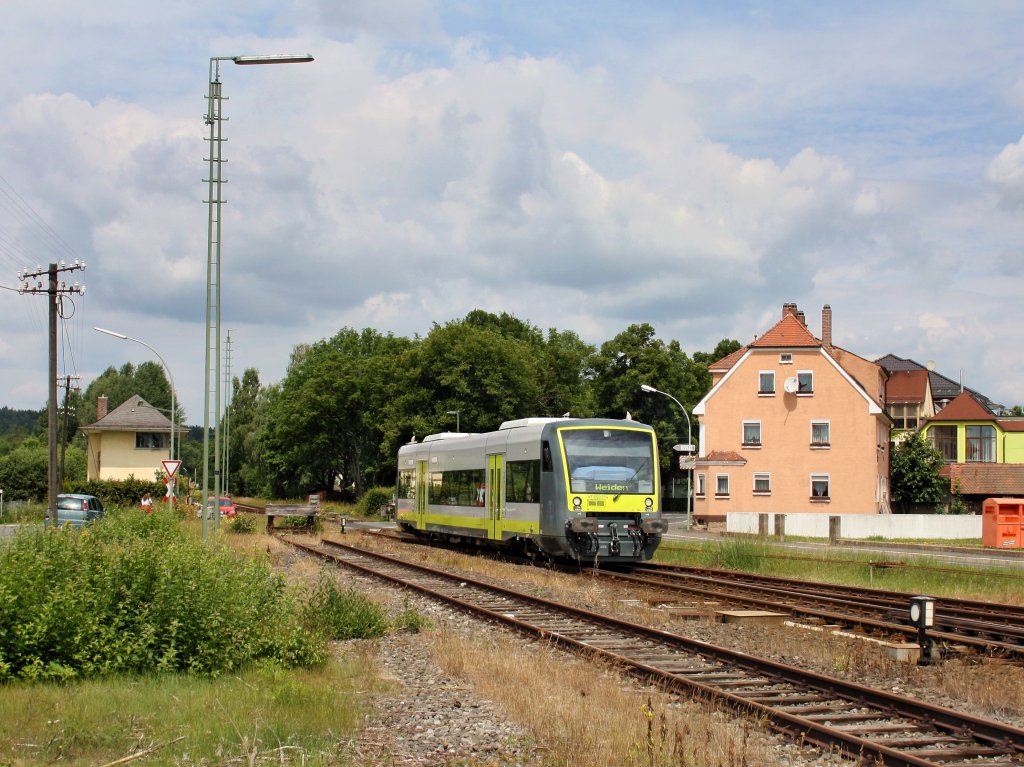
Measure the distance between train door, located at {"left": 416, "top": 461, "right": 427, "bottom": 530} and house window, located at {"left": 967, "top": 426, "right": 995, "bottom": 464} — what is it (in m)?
47.4

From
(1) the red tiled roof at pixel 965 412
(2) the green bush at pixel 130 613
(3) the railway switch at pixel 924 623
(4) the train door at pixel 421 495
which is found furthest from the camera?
(1) the red tiled roof at pixel 965 412

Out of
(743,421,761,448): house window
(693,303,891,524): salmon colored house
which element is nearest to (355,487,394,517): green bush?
(693,303,891,524): salmon colored house

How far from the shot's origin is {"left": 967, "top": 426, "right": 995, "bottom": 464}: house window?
229 feet

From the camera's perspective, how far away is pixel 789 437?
55625 millimetres

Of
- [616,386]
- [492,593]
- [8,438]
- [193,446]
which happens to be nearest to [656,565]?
[492,593]

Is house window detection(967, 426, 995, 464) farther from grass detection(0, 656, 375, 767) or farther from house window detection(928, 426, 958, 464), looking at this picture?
grass detection(0, 656, 375, 767)

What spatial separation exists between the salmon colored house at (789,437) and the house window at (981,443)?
16.3m

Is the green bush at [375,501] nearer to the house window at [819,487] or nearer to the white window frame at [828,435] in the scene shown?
the house window at [819,487]

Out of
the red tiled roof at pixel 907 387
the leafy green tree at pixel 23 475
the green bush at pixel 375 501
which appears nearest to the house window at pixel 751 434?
the green bush at pixel 375 501

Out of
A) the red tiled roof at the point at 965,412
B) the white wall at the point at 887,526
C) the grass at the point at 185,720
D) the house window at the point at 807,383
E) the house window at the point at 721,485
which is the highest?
the house window at the point at 807,383

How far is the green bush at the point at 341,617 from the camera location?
13.2 meters

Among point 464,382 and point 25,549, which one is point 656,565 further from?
point 464,382

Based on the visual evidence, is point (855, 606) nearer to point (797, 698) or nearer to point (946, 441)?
point (797, 698)

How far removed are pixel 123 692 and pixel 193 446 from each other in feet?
511
